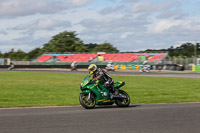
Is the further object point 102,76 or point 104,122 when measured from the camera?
point 102,76

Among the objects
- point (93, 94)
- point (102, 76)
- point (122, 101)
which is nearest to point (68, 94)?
point (122, 101)

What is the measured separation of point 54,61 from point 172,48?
63.8 metres

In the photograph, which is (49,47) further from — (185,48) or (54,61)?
(185,48)

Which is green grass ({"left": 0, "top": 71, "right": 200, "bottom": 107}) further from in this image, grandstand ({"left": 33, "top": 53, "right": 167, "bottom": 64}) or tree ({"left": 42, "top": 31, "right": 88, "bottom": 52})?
tree ({"left": 42, "top": 31, "right": 88, "bottom": 52})

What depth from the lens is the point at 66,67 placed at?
58062 millimetres

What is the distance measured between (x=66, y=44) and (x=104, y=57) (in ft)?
114

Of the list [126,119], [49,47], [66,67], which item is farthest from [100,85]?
[49,47]

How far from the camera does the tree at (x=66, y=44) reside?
101 meters

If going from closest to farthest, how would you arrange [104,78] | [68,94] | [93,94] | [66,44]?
1. [93,94]
2. [104,78]
3. [68,94]
4. [66,44]

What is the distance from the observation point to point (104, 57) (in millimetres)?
69312

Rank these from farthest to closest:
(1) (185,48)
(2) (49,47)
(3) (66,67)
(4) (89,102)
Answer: (1) (185,48) < (2) (49,47) < (3) (66,67) < (4) (89,102)

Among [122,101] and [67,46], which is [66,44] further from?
[122,101]

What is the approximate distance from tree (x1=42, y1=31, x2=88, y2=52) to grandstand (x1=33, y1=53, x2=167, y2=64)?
24.5 m

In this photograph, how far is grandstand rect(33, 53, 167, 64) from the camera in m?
61.6
